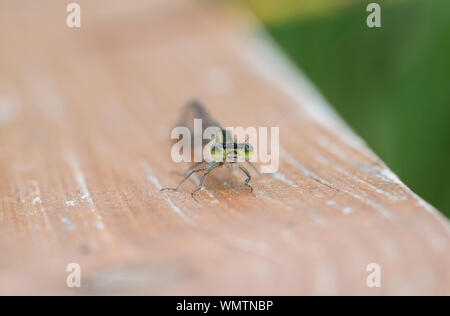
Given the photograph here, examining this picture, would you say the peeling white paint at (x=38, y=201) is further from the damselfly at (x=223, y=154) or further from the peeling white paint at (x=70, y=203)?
the damselfly at (x=223, y=154)

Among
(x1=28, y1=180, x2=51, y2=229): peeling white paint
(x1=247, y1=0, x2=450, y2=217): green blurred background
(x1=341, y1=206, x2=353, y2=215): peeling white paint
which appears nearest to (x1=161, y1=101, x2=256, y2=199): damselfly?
(x1=28, y1=180, x2=51, y2=229): peeling white paint

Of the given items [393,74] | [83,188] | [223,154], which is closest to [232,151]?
[223,154]

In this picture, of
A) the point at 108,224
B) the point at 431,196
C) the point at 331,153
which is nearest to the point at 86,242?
the point at 108,224

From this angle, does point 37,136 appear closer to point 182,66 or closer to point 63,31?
point 182,66

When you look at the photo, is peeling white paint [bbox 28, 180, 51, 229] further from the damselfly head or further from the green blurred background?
the green blurred background

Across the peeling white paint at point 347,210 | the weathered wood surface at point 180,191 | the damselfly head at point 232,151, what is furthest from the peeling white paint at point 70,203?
the peeling white paint at point 347,210

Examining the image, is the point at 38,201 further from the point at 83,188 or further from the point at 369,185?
the point at 369,185
